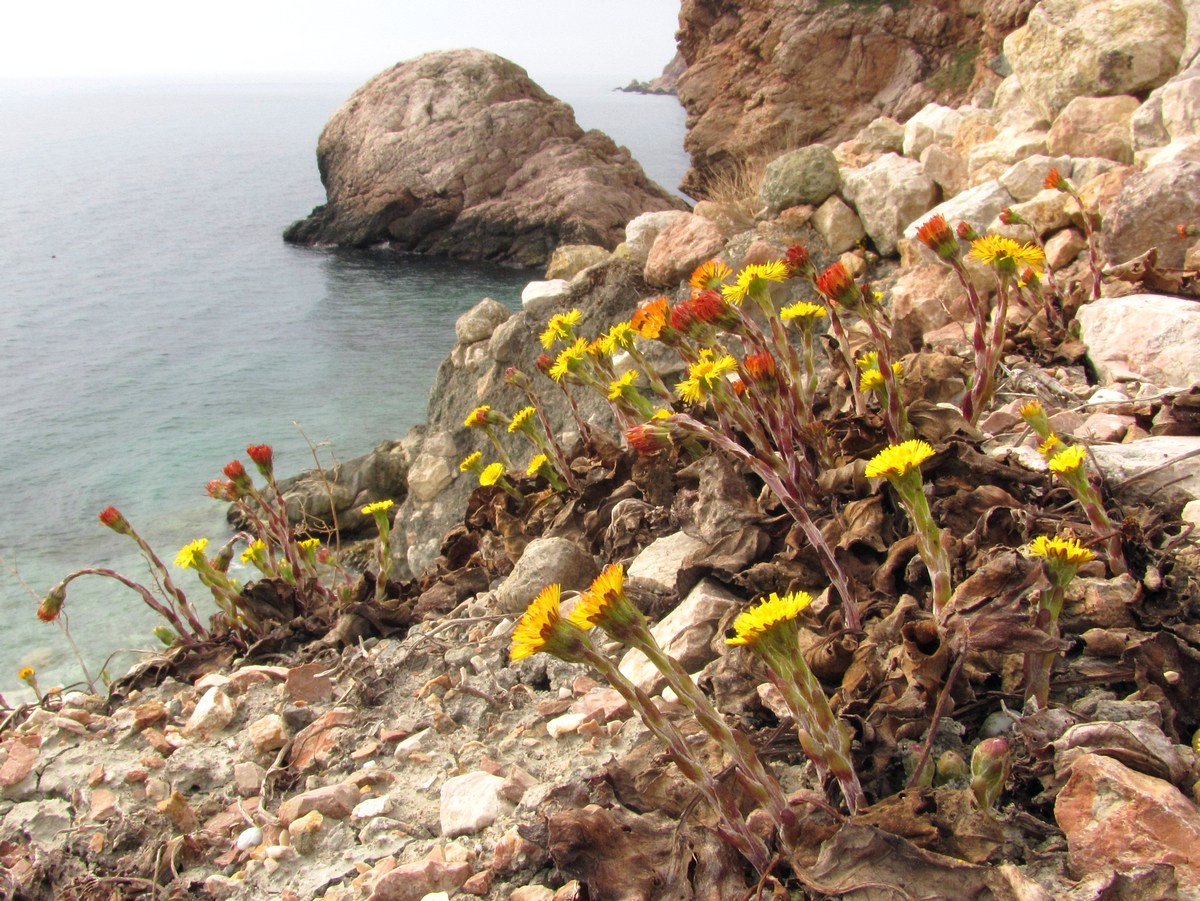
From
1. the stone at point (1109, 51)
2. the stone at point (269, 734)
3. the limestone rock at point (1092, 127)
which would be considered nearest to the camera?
the stone at point (269, 734)

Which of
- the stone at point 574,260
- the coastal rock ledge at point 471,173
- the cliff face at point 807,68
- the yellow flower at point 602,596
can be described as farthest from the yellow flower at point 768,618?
the coastal rock ledge at point 471,173

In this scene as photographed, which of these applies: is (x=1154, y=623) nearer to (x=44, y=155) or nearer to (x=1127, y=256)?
(x=1127, y=256)

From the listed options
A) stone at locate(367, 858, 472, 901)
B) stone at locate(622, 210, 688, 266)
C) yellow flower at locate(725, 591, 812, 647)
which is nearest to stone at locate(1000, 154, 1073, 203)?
stone at locate(622, 210, 688, 266)

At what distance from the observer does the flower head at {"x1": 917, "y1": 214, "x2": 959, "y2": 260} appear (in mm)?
2127

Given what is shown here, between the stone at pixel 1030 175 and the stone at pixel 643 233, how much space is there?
2.29 meters

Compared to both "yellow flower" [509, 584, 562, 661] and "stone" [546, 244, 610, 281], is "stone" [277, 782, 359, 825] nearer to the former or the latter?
"yellow flower" [509, 584, 562, 661]

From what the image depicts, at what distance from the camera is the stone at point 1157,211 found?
3336mm

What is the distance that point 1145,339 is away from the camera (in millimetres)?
2654

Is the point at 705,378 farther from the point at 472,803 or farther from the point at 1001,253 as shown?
the point at 472,803

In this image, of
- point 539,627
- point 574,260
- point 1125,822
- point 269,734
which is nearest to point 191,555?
point 269,734

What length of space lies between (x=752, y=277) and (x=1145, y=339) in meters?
1.45

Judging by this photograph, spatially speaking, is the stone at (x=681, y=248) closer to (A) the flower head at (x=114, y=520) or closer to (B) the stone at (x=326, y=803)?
(A) the flower head at (x=114, y=520)

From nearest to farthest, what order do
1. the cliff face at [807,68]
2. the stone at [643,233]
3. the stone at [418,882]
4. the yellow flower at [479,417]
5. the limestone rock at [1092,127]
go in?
1. the stone at [418,882]
2. the yellow flower at [479,417]
3. the limestone rock at [1092,127]
4. the stone at [643,233]
5. the cliff face at [807,68]

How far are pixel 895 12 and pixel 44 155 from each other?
32.9 meters
